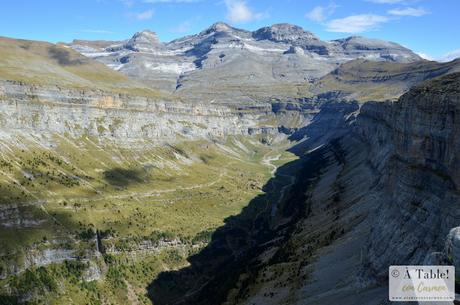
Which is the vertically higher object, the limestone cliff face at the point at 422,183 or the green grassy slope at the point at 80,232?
the limestone cliff face at the point at 422,183

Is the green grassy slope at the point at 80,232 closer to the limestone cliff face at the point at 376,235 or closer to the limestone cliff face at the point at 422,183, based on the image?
the limestone cliff face at the point at 376,235

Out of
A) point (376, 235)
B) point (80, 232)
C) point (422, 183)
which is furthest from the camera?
point (80, 232)

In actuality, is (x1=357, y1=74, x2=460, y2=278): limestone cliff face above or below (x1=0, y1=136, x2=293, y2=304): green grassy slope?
above

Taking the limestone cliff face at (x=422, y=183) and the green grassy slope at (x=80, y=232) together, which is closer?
the limestone cliff face at (x=422, y=183)

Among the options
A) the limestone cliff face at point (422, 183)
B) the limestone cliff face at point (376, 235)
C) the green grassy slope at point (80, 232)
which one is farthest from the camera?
the green grassy slope at point (80, 232)

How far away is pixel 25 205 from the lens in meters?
149

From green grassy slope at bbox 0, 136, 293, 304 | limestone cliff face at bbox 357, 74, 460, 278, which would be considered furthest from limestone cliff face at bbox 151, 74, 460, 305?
green grassy slope at bbox 0, 136, 293, 304

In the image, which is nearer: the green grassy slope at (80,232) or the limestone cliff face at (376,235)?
the limestone cliff face at (376,235)

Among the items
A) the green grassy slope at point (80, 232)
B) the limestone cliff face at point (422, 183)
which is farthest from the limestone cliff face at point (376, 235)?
the green grassy slope at point (80, 232)

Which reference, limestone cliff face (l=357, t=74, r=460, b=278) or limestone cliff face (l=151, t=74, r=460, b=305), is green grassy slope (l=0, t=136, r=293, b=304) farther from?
limestone cliff face (l=357, t=74, r=460, b=278)

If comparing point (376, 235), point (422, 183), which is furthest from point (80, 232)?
point (422, 183)

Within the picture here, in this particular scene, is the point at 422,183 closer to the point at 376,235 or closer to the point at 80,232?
the point at 376,235

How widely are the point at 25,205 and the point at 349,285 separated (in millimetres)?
112555

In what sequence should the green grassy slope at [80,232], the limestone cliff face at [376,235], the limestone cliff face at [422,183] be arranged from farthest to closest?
the green grassy slope at [80,232]
the limestone cliff face at [376,235]
the limestone cliff face at [422,183]
